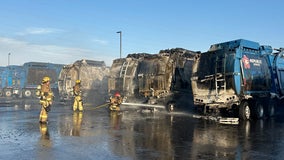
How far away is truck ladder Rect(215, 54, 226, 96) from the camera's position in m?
14.2

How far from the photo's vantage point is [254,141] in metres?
8.70

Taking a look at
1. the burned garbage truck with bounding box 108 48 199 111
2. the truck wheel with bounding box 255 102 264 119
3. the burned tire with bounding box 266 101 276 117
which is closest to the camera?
the truck wheel with bounding box 255 102 264 119

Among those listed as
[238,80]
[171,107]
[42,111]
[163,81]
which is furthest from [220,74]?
[42,111]

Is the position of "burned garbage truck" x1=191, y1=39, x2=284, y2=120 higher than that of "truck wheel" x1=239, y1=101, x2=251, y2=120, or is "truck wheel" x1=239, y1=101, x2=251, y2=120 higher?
"burned garbage truck" x1=191, y1=39, x2=284, y2=120

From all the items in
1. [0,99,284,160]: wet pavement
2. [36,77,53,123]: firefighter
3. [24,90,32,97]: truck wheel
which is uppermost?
[36,77,53,123]: firefighter

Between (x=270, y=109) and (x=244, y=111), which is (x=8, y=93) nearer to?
(x=270, y=109)

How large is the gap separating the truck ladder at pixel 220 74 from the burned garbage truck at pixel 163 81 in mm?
3807

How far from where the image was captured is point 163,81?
59.6 ft

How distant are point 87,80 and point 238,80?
13651mm

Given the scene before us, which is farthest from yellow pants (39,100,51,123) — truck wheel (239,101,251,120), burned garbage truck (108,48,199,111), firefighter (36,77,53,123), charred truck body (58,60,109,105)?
charred truck body (58,60,109,105)

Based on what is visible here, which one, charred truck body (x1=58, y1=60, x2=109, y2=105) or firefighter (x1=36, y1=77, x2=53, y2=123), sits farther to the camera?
charred truck body (x1=58, y1=60, x2=109, y2=105)

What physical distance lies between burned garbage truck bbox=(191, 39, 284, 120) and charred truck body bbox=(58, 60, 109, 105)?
10863 millimetres

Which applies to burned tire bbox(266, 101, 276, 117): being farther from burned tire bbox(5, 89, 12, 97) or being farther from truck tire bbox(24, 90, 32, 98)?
burned tire bbox(5, 89, 12, 97)

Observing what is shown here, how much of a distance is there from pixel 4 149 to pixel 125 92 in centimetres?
1336
